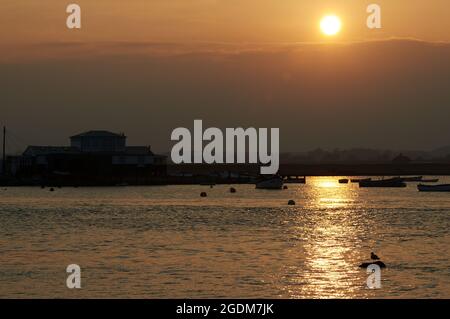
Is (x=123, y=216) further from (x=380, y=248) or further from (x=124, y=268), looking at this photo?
(x=124, y=268)

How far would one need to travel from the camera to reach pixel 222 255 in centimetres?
5041

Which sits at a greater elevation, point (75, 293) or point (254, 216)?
point (254, 216)

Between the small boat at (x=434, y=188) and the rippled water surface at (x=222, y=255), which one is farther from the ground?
the small boat at (x=434, y=188)

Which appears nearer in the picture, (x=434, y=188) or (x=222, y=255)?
(x=222, y=255)

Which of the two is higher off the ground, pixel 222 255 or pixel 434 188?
pixel 434 188

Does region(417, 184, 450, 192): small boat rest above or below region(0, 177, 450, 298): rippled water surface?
above

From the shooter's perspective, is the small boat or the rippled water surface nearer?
the rippled water surface

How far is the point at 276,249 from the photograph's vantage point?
182 feet

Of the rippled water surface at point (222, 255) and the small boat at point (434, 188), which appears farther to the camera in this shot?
the small boat at point (434, 188)

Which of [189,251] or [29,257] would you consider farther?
[189,251]

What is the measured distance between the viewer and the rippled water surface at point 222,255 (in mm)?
36062

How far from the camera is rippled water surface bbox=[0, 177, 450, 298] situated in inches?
1420
